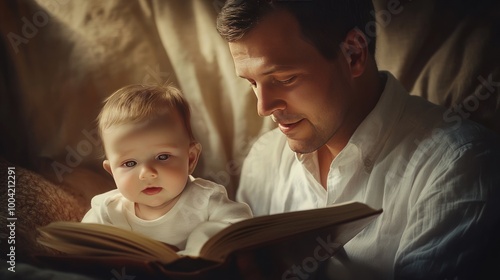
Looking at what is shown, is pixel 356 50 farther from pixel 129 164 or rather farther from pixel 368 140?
pixel 129 164

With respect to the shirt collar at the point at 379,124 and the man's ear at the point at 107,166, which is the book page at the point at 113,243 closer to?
the man's ear at the point at 107,166

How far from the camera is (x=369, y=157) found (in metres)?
1.19

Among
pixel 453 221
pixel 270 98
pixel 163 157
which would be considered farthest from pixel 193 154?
pixel 453 221

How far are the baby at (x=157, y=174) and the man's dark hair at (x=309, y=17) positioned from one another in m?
0.17

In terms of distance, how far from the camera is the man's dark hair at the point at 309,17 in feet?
3.66

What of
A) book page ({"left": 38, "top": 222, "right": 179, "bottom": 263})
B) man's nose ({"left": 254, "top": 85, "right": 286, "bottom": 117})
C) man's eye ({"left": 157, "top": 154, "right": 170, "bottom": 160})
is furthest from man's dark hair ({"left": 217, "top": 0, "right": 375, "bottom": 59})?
book page ({"left": 38, "top": 222, "right": 179, "bottom": 263})

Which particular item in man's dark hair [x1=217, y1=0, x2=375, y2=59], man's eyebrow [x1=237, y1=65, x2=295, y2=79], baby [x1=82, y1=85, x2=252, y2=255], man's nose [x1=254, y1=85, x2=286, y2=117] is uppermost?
man's dark hair [x1=217, y1=0, x2=375, y2=59]

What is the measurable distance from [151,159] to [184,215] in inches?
4.7

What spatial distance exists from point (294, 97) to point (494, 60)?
0.41 meters

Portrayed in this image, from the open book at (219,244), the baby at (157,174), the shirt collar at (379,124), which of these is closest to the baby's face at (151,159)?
the baby at (157,174)

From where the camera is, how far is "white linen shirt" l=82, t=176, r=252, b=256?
113 cm

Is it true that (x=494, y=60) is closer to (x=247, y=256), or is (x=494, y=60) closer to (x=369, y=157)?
(x=369, y=157)

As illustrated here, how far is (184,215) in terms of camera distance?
113cm

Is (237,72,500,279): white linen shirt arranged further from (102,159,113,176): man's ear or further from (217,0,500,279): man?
(102,159,113,176): man's ear
